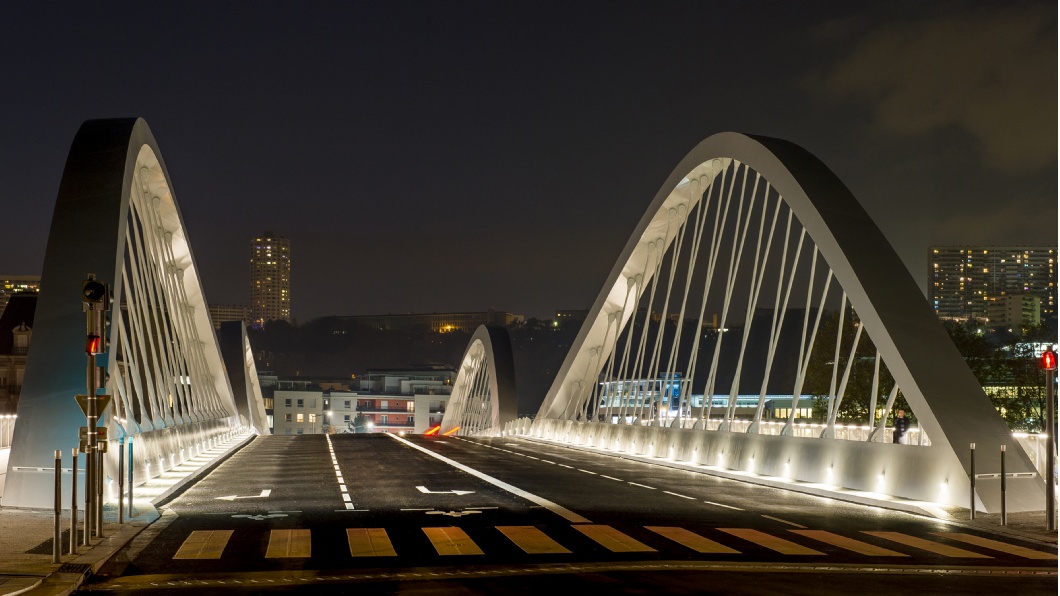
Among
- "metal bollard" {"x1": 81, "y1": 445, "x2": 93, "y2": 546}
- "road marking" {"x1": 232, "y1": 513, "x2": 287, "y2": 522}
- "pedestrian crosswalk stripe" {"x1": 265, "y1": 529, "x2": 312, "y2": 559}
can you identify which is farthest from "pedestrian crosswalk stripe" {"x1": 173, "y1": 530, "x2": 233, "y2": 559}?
"road marking" {"x1": 232, "y1": 513, "x2": 287, "y2": 522}

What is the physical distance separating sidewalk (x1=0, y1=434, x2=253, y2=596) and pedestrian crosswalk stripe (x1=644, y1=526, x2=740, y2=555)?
5972 millimetres

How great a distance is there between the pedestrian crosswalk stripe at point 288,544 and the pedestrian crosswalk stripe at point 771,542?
16.1ft

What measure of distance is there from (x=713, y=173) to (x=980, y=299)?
14227 centimetres

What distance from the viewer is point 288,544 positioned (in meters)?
12.6

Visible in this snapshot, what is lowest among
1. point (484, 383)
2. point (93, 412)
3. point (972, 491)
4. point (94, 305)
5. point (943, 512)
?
point (484, 383)

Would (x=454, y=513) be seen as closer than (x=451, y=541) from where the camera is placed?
No

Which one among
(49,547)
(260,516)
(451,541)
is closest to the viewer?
(49,547)

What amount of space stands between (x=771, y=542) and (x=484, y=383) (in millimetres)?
69155

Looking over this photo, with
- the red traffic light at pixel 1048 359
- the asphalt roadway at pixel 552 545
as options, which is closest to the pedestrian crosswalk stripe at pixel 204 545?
the asphalt roadway at pixel 552 545

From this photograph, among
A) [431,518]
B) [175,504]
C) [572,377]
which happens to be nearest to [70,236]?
[175,504]

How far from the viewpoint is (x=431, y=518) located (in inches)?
605

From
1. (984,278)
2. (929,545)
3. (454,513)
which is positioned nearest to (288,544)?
(454,513)

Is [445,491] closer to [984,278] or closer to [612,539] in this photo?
[612,539]

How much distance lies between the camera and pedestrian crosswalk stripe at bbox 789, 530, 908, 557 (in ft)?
39.9
